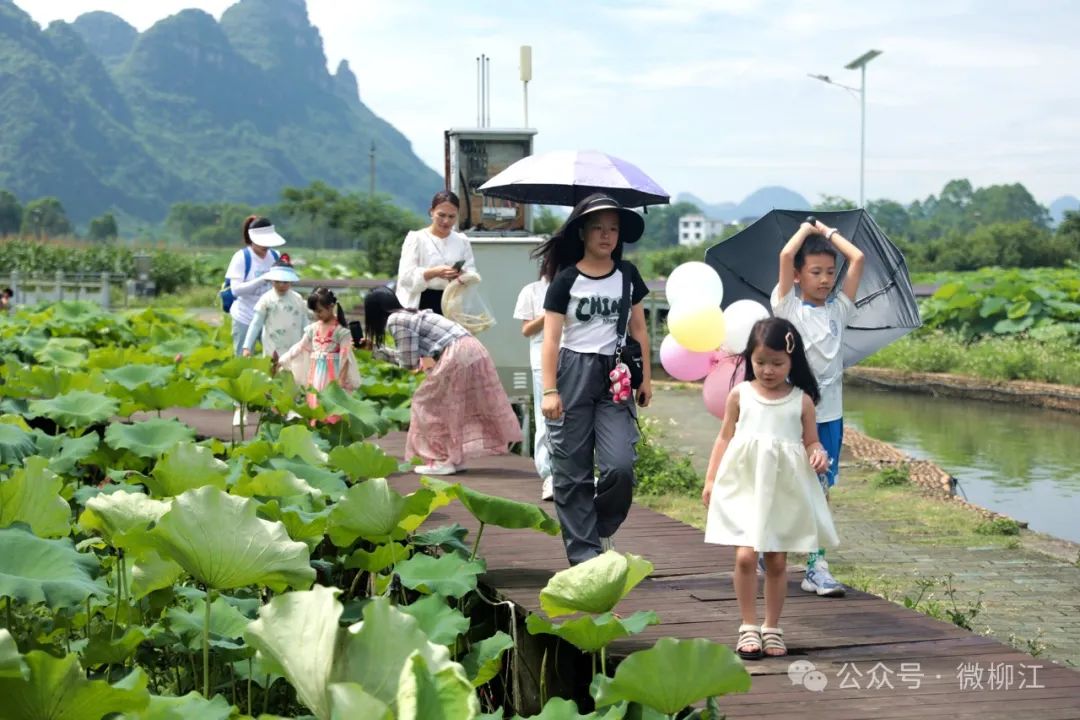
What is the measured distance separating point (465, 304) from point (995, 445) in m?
7.76

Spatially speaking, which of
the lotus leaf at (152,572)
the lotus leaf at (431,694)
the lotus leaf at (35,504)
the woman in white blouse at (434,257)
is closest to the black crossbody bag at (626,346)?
the lotus leaf at (152,572)

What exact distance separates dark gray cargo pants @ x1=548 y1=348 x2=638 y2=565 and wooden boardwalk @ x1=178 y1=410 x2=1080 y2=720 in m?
0.24

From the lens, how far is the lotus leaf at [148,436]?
223 inches

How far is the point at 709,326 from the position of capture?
479 cm

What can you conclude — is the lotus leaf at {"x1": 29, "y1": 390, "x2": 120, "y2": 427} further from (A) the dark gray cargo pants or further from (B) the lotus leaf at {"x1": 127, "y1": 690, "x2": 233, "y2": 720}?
(B) the lotus leaf at {"x1": 127, "y1": 690, "x2": 233, "y2": 720}

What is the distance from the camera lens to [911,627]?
418 cm

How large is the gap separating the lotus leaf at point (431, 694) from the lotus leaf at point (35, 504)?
1.77 metres

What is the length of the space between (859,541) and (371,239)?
30.5 metres

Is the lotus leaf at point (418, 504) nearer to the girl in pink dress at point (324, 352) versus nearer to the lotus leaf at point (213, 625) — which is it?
the lotus leaf at point (213, 625)

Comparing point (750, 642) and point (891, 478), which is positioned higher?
point (750, 642)

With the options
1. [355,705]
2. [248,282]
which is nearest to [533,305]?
[248,282]

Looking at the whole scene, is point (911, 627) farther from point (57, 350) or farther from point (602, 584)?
point (57, 350)

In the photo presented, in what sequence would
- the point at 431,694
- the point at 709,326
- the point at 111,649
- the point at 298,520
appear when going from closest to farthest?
the point at 431,694 → the point at 111,649 → the point at 298,520 → the point at 709,326

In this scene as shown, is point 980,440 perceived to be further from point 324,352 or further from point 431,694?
point 431,694
